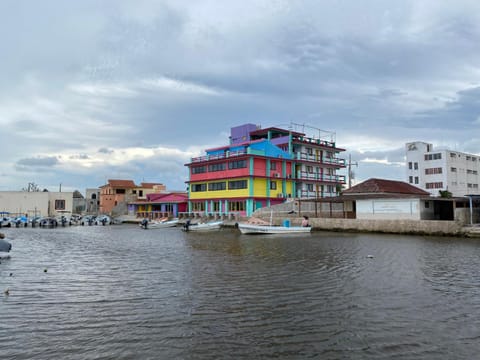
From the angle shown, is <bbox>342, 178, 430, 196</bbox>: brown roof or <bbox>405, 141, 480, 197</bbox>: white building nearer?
<bbox>342, 178, 430, 196</bbox>: brown roof

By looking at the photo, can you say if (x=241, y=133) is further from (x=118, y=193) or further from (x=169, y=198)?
(x=118, y=193)

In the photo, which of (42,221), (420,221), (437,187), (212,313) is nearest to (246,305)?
(212,313)

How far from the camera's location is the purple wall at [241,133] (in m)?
62.8

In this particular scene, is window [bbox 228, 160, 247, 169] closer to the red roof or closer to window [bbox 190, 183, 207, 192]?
window [bbox 190, 183, 207, 192]

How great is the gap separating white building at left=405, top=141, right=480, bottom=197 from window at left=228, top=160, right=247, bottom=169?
42.5 metres

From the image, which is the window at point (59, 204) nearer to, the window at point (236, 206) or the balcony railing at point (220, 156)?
the balcony railing at point (220, 156)

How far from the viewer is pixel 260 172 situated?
52.0 m

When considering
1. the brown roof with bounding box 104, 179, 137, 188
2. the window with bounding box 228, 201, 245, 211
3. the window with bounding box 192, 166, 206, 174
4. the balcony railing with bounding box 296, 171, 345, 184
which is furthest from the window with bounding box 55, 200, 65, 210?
the balcony railing with bounding box 296, 171, 345, 184

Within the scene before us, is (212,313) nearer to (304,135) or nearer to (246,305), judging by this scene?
(246,305)

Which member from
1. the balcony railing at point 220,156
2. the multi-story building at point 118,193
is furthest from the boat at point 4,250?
the multi-story building at point 118,193

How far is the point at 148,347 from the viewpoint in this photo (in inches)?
303

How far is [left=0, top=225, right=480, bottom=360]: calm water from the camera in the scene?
7.64 m

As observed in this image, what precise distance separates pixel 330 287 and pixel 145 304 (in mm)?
6150

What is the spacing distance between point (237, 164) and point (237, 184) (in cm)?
279
